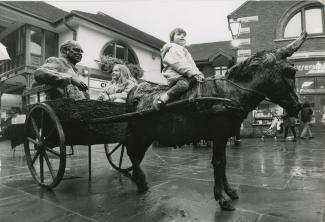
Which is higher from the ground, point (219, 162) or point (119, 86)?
point (119, 86)

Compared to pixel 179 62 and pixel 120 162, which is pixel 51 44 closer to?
pixel 120 162

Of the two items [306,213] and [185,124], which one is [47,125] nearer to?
[185,124]

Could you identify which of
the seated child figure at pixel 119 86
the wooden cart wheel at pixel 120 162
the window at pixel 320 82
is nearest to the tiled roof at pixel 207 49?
the window at pixel 320 82

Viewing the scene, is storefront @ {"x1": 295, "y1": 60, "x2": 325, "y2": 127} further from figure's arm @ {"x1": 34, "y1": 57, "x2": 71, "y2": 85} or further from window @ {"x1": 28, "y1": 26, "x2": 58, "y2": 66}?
window @ {"x1": 28, "y1": 26, "x2": 58, "y2": 66}

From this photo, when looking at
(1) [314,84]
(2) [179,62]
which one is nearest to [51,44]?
(1) [314,84]

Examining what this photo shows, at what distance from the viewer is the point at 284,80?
2.82m

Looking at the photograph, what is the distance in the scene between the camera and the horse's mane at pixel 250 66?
2852 millimetres

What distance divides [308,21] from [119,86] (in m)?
13.9

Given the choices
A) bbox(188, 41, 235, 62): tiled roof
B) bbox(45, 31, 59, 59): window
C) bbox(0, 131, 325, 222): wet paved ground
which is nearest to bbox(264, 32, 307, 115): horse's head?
bbox(0, 131, 325, 222): wet paved ground

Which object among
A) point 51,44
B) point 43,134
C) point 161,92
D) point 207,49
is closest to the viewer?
point 161,92

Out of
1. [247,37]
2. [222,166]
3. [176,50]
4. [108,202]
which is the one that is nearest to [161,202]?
[108,202]

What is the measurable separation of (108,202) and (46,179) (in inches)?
75.3

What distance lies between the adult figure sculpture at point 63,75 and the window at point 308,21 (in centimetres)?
1398

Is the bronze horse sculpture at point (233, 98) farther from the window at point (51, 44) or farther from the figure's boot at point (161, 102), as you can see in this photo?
the window at point (51, 44)
